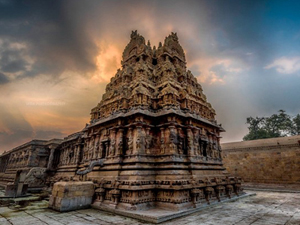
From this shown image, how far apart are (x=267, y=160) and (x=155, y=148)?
18.3 meters

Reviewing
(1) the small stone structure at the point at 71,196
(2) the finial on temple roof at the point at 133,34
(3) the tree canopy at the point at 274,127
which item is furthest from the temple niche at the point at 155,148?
(3) the tree canopy at the point at 274,127

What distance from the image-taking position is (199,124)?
13.7 metres

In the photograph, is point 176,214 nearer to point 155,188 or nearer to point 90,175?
point 155,188

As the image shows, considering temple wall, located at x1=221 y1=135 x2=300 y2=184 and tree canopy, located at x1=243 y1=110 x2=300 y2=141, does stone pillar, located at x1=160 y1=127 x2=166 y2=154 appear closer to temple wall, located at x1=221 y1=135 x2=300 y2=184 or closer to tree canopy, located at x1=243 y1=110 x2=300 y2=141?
temple wall, located at x1=221 y1=135 x2=300 y2=184

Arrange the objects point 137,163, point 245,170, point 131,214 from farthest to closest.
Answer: point 245,170 → point 137,163 → point 131,214

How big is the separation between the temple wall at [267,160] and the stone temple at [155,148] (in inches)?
423

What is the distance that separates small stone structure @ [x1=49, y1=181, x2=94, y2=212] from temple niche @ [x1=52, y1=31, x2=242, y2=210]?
63cm

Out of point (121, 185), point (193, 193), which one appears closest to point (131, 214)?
point (121, 185)

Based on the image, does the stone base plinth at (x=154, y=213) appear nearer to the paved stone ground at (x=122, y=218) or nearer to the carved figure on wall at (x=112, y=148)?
the paved stone ground at (x=122, y=218)

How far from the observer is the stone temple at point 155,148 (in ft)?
30.4

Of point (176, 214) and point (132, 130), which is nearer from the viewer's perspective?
point (176, 214)

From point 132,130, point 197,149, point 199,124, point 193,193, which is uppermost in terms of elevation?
point 199,124

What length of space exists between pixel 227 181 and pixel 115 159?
857cm

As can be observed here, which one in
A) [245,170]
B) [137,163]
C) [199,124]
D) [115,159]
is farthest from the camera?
[245,170]
